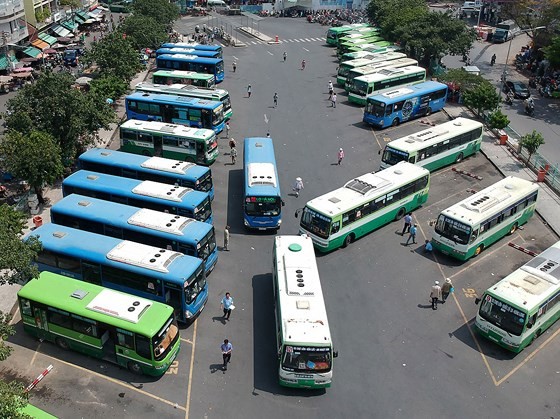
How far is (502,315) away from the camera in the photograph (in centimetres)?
2348

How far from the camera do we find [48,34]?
76938 millimetres

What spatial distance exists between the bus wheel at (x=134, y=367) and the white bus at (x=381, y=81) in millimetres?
40249

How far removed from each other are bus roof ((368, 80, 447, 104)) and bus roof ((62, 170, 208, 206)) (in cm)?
2444

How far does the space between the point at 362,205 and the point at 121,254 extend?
1399 centimetres

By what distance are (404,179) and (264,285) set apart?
39.2ft

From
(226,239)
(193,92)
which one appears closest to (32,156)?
(226,239)

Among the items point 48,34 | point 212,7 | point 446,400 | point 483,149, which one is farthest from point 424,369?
point 212,7

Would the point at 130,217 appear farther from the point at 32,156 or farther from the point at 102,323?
the point at 32,156

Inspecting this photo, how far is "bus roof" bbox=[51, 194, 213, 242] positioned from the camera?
2639 centimetres

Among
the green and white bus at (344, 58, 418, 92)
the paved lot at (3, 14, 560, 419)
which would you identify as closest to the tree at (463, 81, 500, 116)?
the green and white bus at (344, 58, 418, 92)

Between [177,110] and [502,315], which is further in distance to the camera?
[177,110]

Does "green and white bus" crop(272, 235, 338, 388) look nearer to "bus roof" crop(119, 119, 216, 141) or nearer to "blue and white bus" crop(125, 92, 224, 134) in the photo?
"bus roof" crop(119, 119, 216, 141)

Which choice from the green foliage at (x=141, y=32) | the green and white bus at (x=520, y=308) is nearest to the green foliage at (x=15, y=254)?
the green and white bus at (x=520, y=308)

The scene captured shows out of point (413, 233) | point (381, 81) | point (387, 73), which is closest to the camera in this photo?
point (413, 233)
